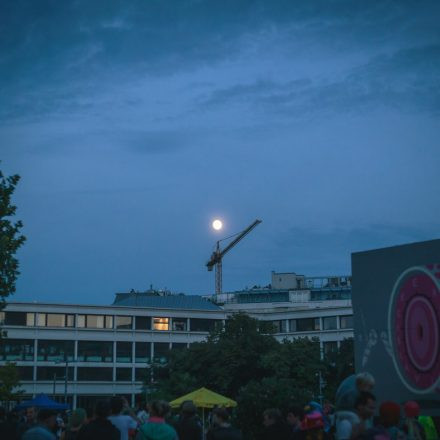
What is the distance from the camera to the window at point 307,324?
98.9 m

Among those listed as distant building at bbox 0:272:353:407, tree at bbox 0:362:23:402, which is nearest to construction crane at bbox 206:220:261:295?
distant building at bbox 0:272:353:407

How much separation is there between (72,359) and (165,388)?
31553 mm

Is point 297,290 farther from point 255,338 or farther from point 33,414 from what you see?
point 33,414

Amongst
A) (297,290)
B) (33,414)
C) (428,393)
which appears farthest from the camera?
(297,290)

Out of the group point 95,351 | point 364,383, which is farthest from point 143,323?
point 364,383

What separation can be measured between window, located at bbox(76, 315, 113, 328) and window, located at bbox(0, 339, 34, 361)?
673 cm

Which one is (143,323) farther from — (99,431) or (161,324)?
(99,431)

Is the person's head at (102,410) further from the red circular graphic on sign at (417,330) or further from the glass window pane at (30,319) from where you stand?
the glass window pane at (30,319)

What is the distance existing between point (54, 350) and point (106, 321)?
306 inches

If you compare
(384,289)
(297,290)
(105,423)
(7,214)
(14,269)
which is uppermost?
(297,290)

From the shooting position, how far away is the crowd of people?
29.1 feet

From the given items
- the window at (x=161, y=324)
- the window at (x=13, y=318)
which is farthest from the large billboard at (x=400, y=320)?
the window at (x=161, y=324)

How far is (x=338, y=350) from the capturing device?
243 feet

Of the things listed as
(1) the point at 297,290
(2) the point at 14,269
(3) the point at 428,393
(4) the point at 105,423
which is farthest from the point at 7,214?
(1) the point at 297,290
